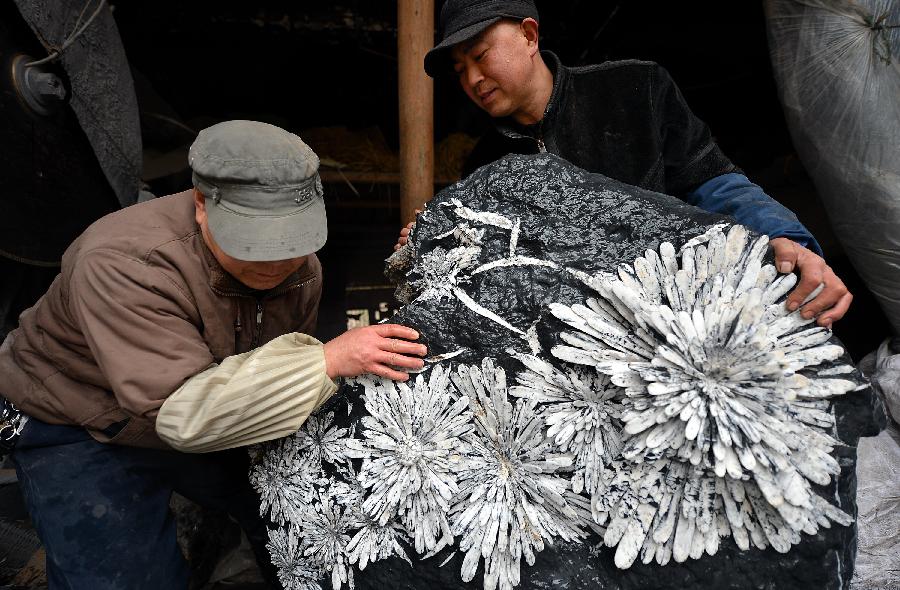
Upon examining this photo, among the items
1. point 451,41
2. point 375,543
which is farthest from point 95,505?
point 451,41

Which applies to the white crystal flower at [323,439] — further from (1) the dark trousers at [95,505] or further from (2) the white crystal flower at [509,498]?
(1) the dark trousers at [95,505]

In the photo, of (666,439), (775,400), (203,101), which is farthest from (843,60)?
(203,101)

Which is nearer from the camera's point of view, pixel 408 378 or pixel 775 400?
pixel 775 400

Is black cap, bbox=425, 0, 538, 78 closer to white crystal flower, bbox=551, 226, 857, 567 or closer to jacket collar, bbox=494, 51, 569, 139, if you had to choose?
jacket collar, bbox=494, 51, 569, 139

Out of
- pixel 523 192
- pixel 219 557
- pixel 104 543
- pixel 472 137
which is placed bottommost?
pixel 219 557

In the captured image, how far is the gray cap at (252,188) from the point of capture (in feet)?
3.02

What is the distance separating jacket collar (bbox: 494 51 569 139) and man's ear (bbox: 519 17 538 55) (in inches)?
2.6

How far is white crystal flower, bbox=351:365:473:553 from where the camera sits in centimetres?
96

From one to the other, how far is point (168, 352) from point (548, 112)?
1.03 metres

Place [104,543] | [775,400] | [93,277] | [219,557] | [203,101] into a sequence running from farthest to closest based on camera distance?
1. [203,101]
2. [219,557]
3. [104,543]
4. [93,277]
5. [775,400]

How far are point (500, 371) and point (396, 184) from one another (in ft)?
8.48

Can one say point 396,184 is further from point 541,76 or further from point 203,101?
point 541,76

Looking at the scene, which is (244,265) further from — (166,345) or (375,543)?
(375,543)

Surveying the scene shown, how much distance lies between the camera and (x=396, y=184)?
11.0 ft
